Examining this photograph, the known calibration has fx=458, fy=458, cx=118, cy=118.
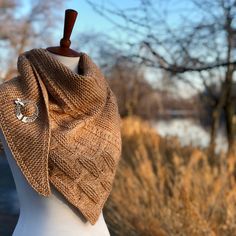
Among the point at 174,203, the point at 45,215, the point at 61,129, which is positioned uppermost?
the point at 61,129

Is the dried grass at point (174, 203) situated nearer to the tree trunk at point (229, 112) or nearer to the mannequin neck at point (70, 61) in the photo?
the mannequin neck at point (70, 61)

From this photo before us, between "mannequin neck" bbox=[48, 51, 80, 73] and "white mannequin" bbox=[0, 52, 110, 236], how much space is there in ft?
1.09

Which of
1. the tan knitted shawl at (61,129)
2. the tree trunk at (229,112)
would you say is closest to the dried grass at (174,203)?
the tan knitted shawl at (61,129)

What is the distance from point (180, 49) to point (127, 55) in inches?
19.0

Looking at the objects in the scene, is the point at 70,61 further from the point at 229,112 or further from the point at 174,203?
the point at 229,112

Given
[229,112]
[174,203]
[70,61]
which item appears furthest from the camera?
[229,112]

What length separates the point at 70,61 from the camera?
1.61m

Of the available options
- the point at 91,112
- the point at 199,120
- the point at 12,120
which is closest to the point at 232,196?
the point at 91,112

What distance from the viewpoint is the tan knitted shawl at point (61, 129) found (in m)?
1.40

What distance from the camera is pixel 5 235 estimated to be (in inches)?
126

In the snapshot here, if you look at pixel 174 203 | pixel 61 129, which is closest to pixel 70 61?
pixel 61 129

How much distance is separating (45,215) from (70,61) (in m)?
0.54

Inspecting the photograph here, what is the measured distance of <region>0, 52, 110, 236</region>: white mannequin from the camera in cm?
141

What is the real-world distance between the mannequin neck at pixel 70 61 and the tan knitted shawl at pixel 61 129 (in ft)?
0.15
